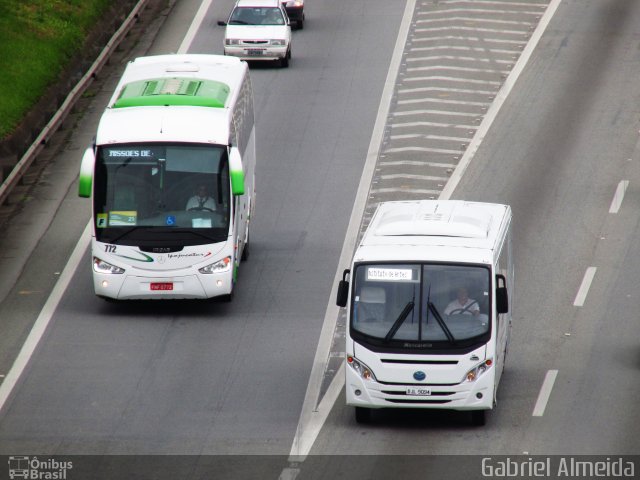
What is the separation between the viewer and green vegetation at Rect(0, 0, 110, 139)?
38.9m

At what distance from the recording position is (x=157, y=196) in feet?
87.7

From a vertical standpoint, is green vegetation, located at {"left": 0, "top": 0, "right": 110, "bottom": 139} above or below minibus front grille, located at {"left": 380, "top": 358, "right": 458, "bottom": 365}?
below

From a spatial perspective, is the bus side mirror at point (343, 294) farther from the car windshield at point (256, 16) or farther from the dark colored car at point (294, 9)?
the dark colored car at point (294, 9)

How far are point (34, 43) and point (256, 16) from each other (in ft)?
22.0

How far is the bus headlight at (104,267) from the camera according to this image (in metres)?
26.6

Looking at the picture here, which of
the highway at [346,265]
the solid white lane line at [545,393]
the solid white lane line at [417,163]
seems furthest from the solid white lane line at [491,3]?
the solid white lane line at [545,393]

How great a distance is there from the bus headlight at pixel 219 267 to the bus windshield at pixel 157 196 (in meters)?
0.40

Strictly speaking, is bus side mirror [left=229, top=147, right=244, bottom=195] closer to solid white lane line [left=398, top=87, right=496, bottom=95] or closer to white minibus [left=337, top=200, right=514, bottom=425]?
white minibus [left=337, top=200, right=514, bottom=425]

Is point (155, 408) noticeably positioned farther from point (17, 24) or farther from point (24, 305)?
point (17, 24)

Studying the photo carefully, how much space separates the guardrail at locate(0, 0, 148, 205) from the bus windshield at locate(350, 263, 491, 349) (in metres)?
13.8

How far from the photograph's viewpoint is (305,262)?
29.6 m

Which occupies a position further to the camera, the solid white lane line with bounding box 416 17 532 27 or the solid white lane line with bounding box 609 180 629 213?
the solid white lane line with bounding box 416 17 532 27

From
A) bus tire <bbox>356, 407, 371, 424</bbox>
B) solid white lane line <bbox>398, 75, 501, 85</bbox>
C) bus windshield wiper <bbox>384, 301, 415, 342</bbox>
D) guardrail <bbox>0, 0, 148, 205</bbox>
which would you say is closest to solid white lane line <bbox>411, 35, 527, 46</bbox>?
solid white lane line <bbox>398, 75, 501, 85</bbox>

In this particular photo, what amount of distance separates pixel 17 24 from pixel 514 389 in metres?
25.9
